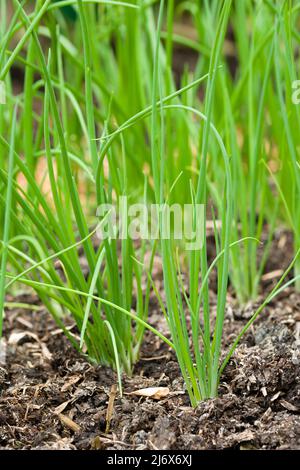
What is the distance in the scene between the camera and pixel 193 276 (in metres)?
1.04

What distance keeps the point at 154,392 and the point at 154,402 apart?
0.10ft

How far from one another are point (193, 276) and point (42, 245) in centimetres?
39

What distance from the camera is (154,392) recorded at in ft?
3.65

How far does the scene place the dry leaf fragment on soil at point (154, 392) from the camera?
1.11m

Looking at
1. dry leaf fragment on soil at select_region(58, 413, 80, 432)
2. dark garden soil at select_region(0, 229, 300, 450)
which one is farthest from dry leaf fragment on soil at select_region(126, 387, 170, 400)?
dry leaf fragment on soil at select_region(58, 413, 80, 432)

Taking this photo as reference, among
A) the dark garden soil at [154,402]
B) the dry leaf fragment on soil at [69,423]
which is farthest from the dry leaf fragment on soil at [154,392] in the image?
the dry leaf fragment on soil at [69,423]

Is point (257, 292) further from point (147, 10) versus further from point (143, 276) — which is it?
point (147, 10)

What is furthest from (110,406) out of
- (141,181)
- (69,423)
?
(141,181)

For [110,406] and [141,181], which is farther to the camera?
[141,181]

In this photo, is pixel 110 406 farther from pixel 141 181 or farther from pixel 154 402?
pixel 141 181

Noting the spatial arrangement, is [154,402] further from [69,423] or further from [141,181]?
[141,181]

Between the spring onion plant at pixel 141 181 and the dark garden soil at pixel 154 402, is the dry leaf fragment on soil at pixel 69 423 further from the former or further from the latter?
the spring onion plant at pixel 141 181

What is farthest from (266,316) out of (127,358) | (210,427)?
(210,427)

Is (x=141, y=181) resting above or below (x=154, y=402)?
above
